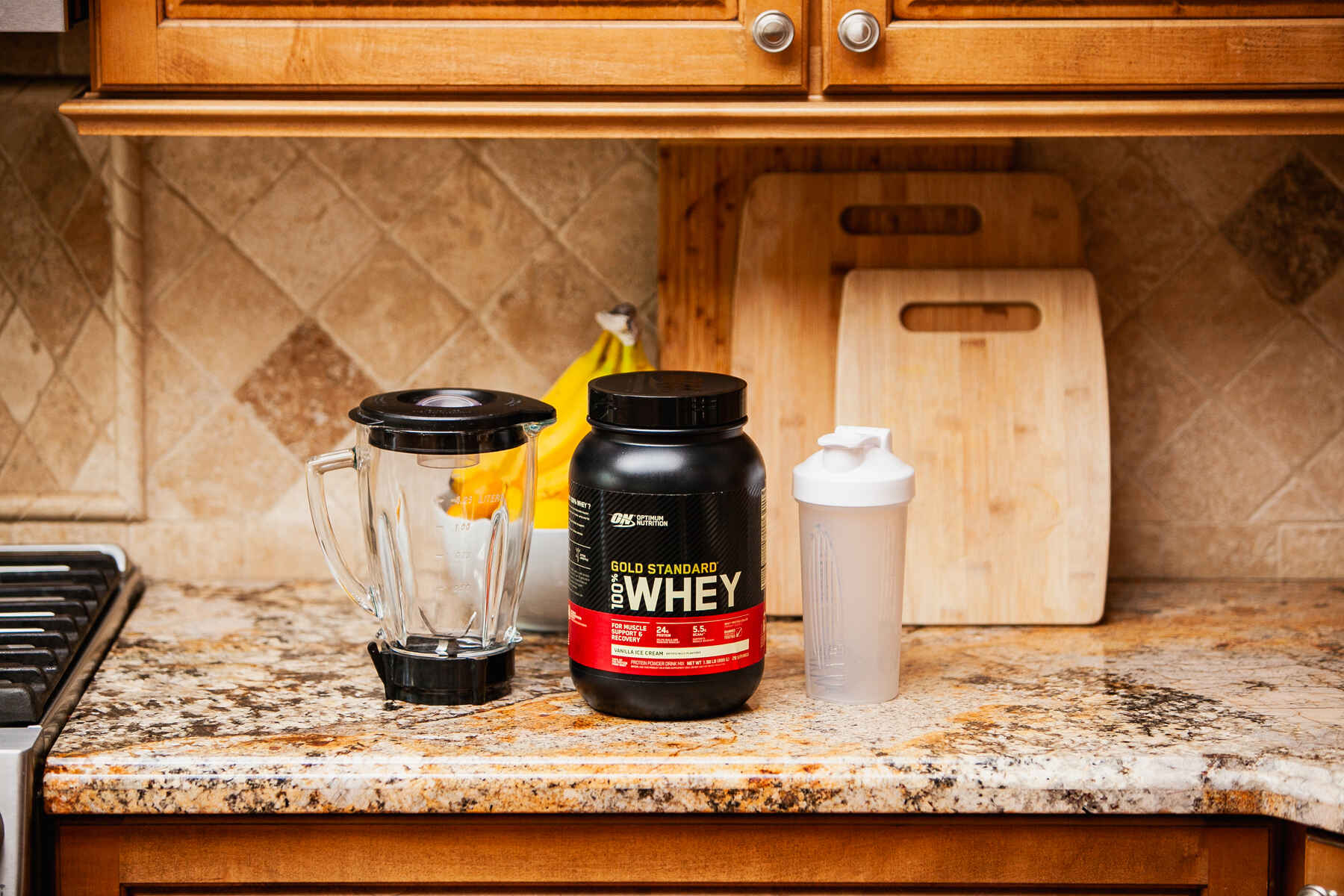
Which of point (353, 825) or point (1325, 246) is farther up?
point (1325, 246)

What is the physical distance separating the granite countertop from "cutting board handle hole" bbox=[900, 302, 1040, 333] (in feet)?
1.09

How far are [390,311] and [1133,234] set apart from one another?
85cm

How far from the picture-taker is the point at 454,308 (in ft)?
4.69

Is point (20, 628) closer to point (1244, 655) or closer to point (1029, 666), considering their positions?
point (1029, 666)

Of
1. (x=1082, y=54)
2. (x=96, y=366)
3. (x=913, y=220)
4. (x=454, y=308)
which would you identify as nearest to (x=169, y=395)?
(x=96, y=366)

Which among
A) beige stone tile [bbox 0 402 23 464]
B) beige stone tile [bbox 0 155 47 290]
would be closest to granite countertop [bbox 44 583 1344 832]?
beige stone tile [bbox 0 402 23 464]

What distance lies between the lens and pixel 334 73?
105cm

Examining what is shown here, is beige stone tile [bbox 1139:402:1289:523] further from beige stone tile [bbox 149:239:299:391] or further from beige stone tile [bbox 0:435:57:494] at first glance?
beige stone tile [bbox 0:435:57:494]

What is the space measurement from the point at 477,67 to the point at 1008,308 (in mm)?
606

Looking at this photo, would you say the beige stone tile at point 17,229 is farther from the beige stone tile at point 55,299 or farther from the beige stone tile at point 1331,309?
the beige stone tile at point 1331,309

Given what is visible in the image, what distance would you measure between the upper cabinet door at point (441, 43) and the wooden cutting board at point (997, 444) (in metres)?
0.32

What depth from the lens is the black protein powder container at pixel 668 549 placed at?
3.20ft

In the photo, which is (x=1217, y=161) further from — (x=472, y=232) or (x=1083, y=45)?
(x=472, y=232)

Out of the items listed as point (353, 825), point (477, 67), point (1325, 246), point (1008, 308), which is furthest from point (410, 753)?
point (1325, 246)
